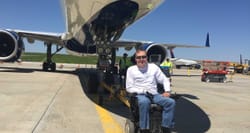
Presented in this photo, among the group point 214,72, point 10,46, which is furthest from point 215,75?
point 10,46

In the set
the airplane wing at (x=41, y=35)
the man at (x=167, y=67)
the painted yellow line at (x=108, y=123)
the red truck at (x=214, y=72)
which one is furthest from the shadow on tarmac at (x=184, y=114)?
the red truck at (x=214, y=72)

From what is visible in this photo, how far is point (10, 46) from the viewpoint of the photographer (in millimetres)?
18250

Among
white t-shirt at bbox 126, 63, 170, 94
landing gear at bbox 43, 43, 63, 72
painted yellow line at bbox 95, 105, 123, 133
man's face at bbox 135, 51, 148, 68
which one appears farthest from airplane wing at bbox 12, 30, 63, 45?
man's face at bbox 135, 51, 148, 68

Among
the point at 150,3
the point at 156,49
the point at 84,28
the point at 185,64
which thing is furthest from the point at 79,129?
A: the point at 185,64

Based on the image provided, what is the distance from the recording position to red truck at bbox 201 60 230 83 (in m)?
22.1

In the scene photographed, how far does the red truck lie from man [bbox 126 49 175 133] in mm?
16941

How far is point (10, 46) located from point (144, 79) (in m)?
14.3

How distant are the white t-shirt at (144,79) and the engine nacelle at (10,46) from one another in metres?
13.5

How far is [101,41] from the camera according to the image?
1019 cm

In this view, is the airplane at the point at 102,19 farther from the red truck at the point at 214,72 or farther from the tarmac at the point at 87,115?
the red truck at the point at 214,72

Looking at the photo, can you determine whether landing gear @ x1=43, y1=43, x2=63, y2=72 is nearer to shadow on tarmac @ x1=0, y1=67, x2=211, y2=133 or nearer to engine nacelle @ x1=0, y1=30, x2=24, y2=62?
engine nacelle @ x1=0, y1=30, x2=24, y2=62

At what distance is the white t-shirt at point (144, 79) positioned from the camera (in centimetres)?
544

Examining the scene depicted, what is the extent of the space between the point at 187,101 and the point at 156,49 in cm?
680

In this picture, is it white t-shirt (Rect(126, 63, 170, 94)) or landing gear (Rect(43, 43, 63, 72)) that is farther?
landing gear (Rect(43, 43, 63, 72))
